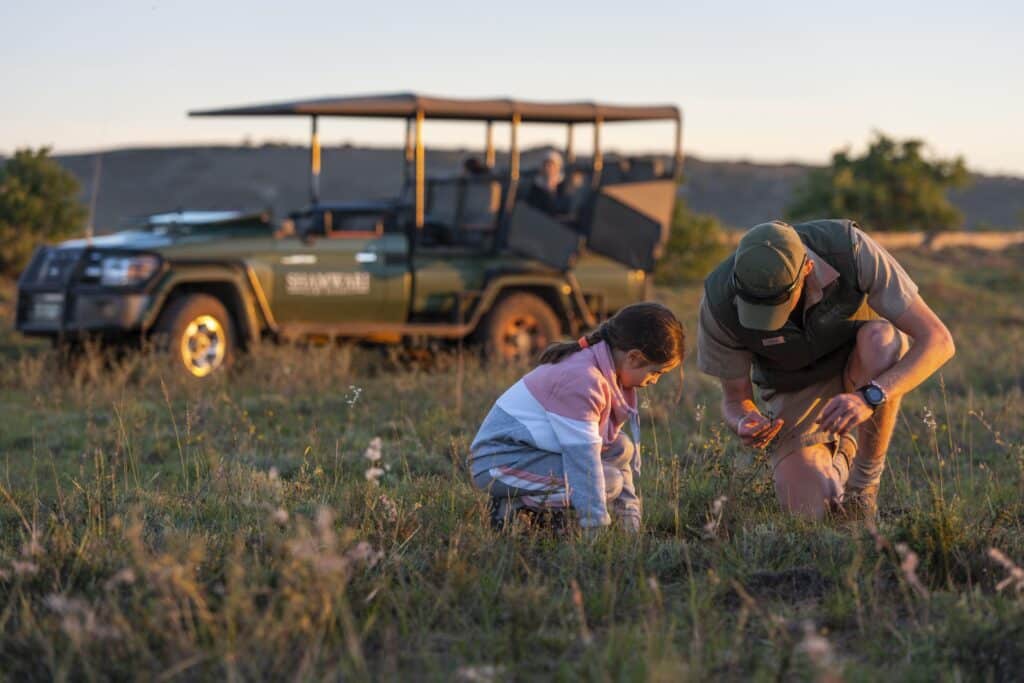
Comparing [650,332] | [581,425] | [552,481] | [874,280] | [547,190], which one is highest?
[547,190]

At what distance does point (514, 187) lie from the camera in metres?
12.5

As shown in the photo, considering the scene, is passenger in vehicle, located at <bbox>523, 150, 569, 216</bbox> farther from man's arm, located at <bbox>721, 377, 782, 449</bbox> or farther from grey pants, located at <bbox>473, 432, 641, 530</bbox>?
grey pants, located at <bbox>473, 432, 641, 530</bbox>

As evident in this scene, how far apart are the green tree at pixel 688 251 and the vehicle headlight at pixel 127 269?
14.7 metres

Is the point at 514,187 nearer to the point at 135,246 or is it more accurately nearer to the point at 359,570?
the point at 135,246

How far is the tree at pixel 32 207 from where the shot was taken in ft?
64.3

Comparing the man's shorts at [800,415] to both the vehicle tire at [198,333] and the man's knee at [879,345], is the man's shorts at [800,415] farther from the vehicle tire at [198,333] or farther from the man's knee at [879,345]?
the vehicle tire at [198,333]

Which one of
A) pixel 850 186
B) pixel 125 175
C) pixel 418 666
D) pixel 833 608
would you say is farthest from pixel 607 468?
pixel 125 175

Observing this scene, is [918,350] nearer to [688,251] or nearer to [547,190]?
[547,190]

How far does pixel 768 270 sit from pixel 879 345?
34.5 inches

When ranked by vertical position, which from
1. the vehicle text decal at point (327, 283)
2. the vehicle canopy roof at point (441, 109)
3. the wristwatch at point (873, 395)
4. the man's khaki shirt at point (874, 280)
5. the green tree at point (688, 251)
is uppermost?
the vehicle canopy roof at point (441, 109)

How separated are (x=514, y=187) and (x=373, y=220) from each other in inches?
50.6

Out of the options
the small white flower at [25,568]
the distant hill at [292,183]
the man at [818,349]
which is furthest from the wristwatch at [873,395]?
the distant hill at [292,183]

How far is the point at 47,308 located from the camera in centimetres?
1102

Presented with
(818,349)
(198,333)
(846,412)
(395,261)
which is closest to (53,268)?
(198,333)
